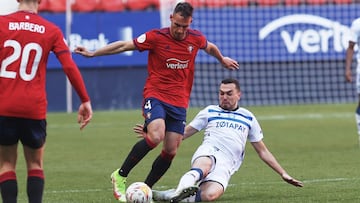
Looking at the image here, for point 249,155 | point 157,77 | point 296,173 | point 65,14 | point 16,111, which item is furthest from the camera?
point 65,14

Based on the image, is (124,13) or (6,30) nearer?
(6,30)

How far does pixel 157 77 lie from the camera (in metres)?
11.0

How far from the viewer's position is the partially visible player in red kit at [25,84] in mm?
8352

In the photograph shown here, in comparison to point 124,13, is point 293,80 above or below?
below

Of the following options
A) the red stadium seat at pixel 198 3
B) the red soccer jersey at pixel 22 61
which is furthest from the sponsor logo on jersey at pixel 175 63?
the red stadium seat at pixel 198 3

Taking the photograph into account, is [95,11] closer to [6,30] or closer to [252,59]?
[252,59]

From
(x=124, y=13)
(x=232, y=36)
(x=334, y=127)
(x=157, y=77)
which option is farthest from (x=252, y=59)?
(x=157, y=77)

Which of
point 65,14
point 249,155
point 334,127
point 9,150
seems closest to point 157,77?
point 9,150

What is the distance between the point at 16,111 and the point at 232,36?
1622cm

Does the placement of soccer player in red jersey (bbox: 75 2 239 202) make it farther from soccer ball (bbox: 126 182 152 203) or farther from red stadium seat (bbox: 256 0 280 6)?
red stadium seat (bbox: 256 0 280 6)

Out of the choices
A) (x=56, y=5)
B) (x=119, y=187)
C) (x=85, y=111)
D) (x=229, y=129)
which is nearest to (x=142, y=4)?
(x=56, y=5)

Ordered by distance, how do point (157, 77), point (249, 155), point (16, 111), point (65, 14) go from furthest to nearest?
point (65, 14) → point (249, 155) → point (157, 77) → point (16, 111)

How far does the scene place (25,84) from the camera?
8.38 metres

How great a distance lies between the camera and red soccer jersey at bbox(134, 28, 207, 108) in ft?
35.9
